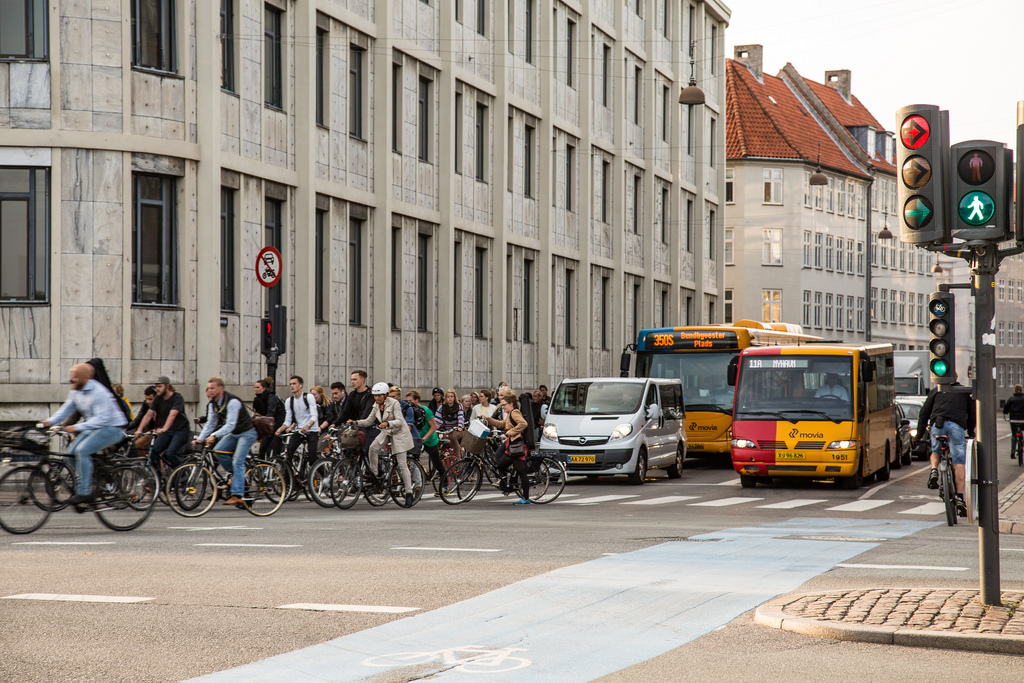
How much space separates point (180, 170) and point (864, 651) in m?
19.1

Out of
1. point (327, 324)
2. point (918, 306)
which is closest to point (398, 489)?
point (327, 324)

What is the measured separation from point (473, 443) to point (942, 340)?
11456mm

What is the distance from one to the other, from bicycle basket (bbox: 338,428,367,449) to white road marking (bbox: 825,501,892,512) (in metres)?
6.39

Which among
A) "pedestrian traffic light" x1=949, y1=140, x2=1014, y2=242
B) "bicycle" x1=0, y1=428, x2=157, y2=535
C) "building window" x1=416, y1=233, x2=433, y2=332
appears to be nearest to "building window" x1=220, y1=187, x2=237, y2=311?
"building window" x1=416, y1=233, x2=433, y2=332

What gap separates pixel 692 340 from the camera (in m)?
32.7

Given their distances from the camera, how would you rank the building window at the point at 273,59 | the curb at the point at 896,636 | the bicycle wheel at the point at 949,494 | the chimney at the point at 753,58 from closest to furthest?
the curb at the point at 896,636, the bicycle wheel at the point at 949,494, the building window at the point at 273,59, the chimney at the point at 753,58

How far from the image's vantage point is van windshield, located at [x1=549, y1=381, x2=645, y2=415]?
86.2ft

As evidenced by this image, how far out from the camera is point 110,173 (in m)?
23.8

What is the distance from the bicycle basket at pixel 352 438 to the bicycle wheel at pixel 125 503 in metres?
3.42

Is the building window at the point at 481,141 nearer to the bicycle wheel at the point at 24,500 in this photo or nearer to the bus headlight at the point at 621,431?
the bus headlight at the point at 621,431

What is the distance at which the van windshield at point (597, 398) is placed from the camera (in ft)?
86.2

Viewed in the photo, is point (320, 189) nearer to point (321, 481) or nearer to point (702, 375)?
point (702, 375)

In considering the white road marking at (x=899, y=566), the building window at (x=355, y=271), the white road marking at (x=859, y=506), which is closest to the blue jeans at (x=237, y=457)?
the white road marking at (x=859, y=506)

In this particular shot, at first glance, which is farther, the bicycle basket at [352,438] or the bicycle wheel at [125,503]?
the bicycle basket at [352,438]
